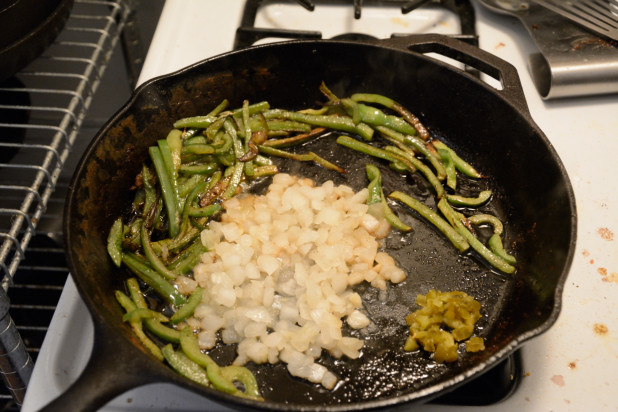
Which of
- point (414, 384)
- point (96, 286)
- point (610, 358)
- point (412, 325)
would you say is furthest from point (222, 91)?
point (610, 358)

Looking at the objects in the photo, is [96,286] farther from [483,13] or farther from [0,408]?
[483,13]

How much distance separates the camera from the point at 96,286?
1486 millimetres

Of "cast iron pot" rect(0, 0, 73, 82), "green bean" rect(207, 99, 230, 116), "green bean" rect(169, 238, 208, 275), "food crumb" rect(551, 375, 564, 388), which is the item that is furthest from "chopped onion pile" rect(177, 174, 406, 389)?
"cast iron pot" rect(0, 0, 73, 82)

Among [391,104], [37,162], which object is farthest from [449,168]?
[37,162]

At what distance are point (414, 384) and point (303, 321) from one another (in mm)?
341

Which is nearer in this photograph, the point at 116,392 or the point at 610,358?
the point at 116,392

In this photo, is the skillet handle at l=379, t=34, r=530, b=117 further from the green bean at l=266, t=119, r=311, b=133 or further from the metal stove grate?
the metal stove grate

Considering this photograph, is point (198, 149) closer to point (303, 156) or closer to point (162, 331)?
point (303, 156)

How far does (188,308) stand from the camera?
1563 mm

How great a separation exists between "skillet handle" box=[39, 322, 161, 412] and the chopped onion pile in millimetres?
352

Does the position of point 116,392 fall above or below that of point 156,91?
below

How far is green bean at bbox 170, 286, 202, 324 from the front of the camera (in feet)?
5.09

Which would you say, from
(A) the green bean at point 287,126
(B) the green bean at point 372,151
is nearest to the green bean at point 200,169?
(A) the green bean at point 287,126

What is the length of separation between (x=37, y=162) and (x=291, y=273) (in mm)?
1549
